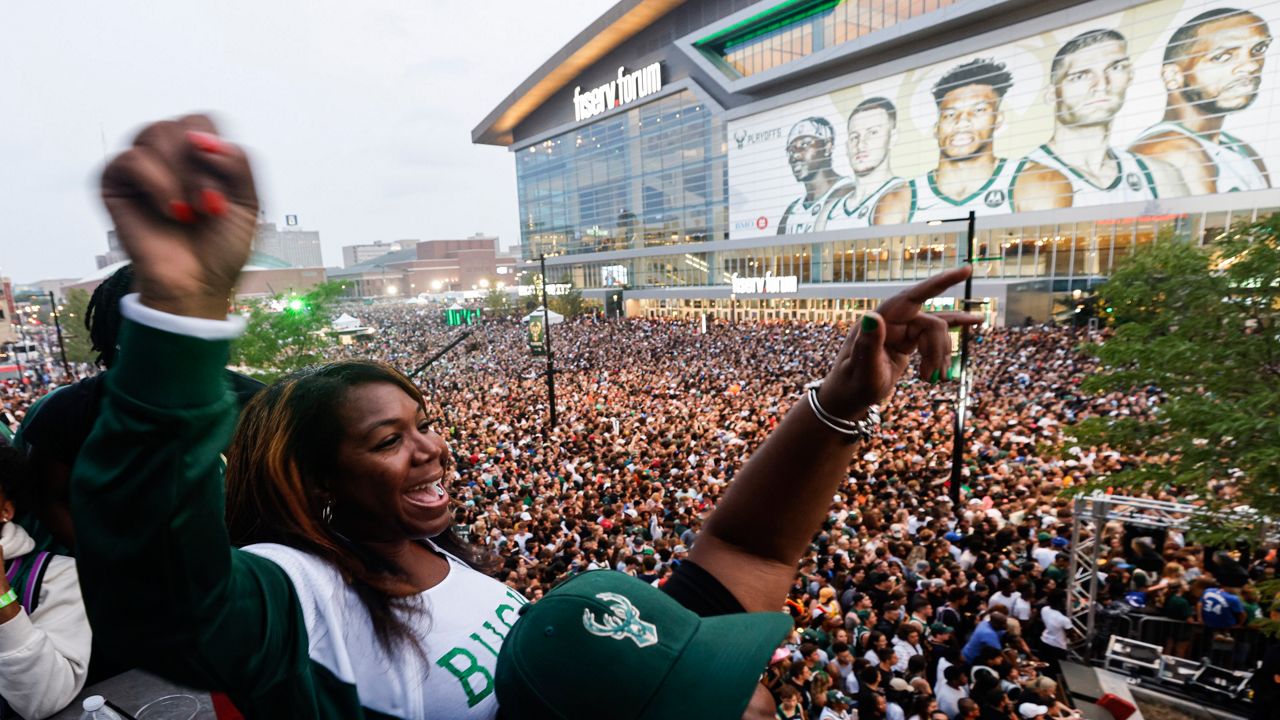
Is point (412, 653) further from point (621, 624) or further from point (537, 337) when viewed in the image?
point (537, 337)

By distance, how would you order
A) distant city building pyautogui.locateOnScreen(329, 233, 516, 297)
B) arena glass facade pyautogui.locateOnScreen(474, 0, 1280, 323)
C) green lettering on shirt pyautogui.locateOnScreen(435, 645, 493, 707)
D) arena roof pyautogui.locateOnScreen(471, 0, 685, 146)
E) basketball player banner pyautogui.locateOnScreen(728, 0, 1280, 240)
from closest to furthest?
green lettering on shirt pyautogui.locateOnScreen(435, 645, 493, 707), basketball player banner pyautogui.locateOnScreen(728, 0, 1280, 240), arena glass facade pyautogui.locateOnScreen(474, 0, 1280, 323), arena roof pyautogui.locateOnScreen(471, 0, 685, 146), distant city building pyautogui.locateOnScreen(329, 233, 516, 297)

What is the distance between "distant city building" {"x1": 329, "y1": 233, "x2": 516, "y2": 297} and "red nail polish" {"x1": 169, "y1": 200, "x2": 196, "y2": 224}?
13082cm

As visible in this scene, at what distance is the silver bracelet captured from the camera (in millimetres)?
1364

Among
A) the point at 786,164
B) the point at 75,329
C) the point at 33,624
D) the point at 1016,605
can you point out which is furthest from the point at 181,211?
the point at 75,329

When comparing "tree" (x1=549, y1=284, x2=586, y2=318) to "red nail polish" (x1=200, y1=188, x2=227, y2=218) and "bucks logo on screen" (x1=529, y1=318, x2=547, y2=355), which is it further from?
"red nail polish" (x1=200, y1=188, x2=227, y2=218)

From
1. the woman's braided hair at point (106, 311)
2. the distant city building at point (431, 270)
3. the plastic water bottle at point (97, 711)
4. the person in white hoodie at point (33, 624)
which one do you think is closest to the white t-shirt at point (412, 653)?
the plastic water bottle at point (97, 711)

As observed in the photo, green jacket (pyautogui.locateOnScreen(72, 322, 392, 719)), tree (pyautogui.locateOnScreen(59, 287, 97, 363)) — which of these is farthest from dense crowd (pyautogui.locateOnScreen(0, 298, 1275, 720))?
tree (pyautogui.locateOnScreen(59, 287, 97, 363))

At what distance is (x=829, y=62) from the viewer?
39.4 m

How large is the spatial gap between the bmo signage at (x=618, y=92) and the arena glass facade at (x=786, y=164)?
0.40m

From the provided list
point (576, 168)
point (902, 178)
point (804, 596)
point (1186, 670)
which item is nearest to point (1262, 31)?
point (902, 178)

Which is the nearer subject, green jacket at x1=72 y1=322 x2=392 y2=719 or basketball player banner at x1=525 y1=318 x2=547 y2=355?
green jacket at x1=72 y1=322 x2=392 y2=719

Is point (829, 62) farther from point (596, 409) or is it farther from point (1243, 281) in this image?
point (1243, 281)

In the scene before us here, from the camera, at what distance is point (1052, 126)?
1257 inches

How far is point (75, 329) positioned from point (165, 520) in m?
61.4
